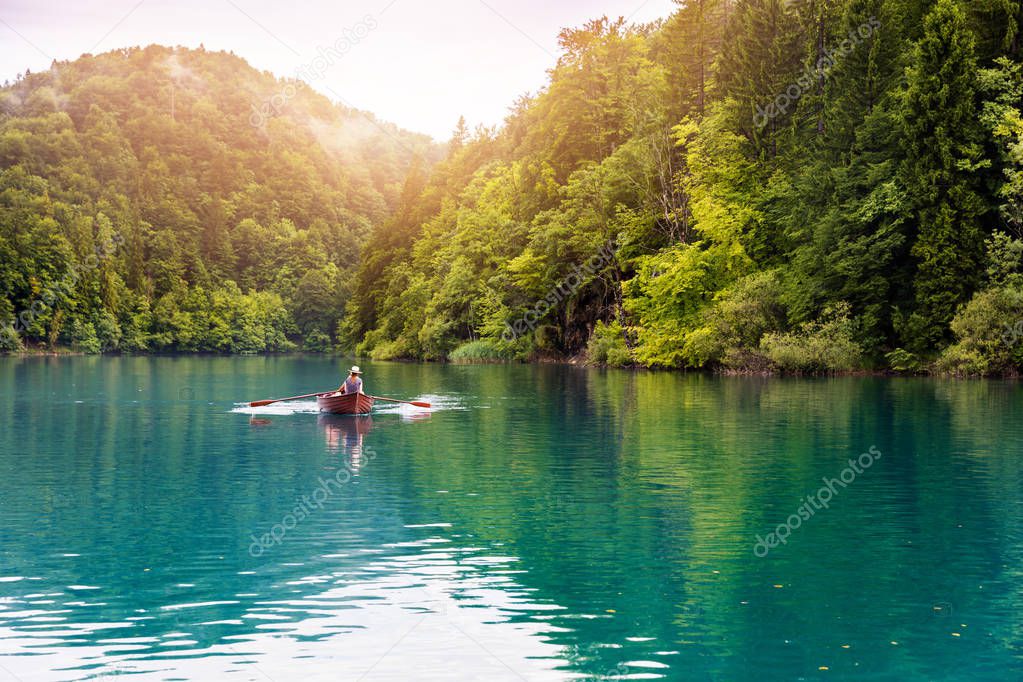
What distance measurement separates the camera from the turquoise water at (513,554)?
9.90 meters

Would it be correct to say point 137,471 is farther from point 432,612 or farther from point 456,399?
point 456,399

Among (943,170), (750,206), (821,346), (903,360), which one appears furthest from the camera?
(750,206)

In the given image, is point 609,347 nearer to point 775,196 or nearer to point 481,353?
point 775,196

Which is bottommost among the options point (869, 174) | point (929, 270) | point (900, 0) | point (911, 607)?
point (911, 607)

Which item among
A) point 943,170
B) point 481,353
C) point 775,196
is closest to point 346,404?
point 943,170

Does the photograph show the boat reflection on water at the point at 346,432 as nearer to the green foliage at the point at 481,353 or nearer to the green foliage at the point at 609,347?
the green foliage at the point at 609,347

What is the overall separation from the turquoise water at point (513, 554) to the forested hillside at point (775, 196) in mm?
28055

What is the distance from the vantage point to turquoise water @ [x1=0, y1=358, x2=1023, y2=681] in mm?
9898

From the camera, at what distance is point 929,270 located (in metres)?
55.2

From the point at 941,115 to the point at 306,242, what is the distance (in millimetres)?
148725

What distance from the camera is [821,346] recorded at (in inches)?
2240

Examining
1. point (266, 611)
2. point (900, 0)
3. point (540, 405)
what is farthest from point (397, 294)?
point (266, 611)

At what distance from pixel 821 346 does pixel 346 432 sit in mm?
34159

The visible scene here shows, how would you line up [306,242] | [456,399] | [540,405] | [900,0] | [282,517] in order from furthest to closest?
[306,242]
[900,0]
[456,399]
[540,405]
[282,517]
